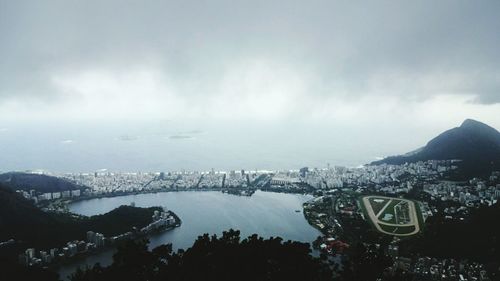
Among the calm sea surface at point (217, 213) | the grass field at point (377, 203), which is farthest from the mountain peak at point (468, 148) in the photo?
the calm sea surface at point (217, 213)

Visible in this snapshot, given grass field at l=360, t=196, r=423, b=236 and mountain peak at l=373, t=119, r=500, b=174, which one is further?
mountain peak at l=373, t=119, r=500, b=174

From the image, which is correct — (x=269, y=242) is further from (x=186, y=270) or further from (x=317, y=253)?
(x=317, y=253)

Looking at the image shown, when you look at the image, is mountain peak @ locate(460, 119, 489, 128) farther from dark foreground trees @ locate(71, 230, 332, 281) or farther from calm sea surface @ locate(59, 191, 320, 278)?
dark foreground trees @ locate(71, 230, 332, 281)

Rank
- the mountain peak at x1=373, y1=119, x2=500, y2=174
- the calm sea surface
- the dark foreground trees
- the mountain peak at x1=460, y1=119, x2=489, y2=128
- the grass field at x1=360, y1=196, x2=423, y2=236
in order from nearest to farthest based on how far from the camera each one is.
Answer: the dark foreground trees, the grass field at x1=360, y1=196, x2=423, y2=236, the calm sea surface, the mountain peak at x1=373, y1=119, x2=500, y2=174, the mountain peak at x1=460, y1=119, x2=489, y2=128

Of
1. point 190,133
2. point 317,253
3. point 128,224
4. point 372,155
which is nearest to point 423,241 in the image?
point 317,253

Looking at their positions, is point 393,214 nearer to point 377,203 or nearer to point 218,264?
point 377,203

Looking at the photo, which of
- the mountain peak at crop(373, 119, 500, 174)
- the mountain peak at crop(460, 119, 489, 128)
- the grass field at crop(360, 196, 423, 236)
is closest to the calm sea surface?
the grass field at crop(360, 196, 423, 236)
